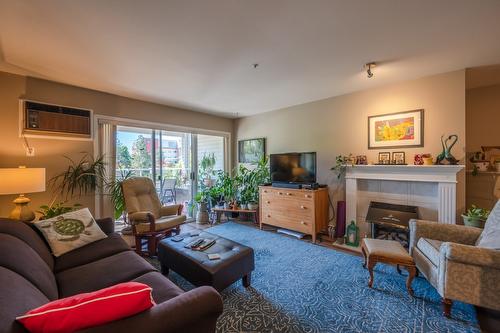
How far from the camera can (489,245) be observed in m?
1.83

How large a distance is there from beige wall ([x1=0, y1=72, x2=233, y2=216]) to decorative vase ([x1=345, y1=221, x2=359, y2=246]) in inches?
157

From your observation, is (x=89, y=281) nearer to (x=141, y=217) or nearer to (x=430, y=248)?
(x=141, y=217)

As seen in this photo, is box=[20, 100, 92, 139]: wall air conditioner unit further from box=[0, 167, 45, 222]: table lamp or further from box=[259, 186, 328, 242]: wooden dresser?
box=[259, 186, 328, 242]: wooden dresser

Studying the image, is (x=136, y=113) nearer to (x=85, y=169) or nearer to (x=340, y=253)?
(x=85, y=169)

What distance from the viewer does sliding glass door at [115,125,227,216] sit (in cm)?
385

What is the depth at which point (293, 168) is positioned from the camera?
3.95 metres

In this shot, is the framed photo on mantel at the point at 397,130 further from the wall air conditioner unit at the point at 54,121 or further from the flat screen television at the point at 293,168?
the wall air conditioner unit at the point at 54,121

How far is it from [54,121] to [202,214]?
2877 millimetres

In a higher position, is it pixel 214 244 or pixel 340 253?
pixel 214 244

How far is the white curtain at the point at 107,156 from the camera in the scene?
11.1ft

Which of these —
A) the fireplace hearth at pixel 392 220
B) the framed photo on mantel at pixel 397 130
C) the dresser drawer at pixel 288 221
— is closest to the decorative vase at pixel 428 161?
the framed photo on mantel at pixel 397 130

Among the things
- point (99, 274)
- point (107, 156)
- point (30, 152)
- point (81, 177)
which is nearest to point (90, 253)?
point (99, 274)

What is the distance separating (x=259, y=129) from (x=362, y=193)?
253 centimetres

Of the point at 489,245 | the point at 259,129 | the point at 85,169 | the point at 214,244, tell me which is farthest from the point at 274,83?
the point at 85,169
